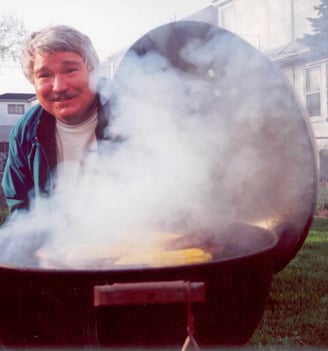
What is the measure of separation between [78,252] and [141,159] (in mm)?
832

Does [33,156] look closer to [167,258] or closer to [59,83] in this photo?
[59,83]

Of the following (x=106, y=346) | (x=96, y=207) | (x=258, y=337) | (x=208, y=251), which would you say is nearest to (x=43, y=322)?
(x=106, y=346)

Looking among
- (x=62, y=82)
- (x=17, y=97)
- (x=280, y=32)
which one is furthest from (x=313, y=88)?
(x=17, y=97)

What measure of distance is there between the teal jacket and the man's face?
0.15m

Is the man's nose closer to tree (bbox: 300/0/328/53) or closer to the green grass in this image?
the green grass

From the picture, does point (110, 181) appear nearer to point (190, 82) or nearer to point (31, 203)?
point (31, 203)

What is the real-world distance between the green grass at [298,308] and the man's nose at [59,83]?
68.2 inches

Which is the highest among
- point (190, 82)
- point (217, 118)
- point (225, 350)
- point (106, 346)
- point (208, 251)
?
point (190, 82)

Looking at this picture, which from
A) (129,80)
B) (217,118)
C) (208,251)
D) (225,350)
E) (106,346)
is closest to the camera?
(106,346)

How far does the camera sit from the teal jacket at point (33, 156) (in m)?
2.50

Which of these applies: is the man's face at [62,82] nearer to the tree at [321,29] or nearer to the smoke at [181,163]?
the smoke at [181,163]

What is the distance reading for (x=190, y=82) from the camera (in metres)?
2.35

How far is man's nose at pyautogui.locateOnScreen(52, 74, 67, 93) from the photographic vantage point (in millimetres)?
2256

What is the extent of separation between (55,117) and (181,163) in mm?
656
